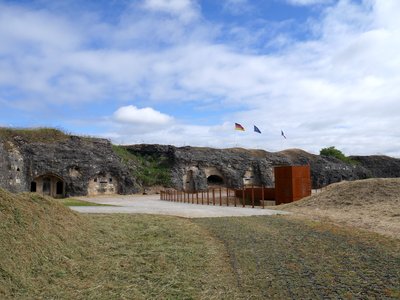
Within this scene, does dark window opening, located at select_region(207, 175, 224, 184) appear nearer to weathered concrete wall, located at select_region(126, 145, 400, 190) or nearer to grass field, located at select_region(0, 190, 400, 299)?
weathered concrete wall, located at select_region(126, 145, 400, 190)

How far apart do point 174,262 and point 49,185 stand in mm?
32163

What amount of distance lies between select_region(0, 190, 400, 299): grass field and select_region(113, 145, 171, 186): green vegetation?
104 ft

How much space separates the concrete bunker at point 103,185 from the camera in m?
38.0

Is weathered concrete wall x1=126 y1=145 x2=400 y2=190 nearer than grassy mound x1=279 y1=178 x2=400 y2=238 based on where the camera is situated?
No

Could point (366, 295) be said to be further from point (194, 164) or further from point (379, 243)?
point (194, 164)

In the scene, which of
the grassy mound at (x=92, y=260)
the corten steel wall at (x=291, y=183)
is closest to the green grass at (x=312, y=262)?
the grassy mound at (x=92, y=260)

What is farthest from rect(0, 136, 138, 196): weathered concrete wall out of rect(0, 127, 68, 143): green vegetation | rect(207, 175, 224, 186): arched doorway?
rect(207, 175, 224, 186): arched doorway

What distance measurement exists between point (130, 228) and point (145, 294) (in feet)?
17.3

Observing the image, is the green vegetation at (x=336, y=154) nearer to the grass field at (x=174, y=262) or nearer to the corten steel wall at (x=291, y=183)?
the corten steel wall at (x=291, y=183)

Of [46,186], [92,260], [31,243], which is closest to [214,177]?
[46,186]

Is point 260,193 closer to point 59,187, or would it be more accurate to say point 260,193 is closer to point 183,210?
point 183,210

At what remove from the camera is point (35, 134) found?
3822cm

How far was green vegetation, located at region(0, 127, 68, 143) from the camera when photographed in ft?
120

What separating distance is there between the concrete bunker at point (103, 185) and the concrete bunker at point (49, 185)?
7.95ft
